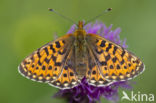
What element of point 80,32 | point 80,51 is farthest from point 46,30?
point 80,51

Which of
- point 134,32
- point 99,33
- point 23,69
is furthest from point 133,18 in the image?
point 23,69

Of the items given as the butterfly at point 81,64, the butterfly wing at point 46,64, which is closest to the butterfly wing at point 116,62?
the butterfly at point 81,64

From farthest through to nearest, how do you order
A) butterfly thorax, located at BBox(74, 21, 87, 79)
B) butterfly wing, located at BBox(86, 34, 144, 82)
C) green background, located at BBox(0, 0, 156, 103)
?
green background, located at BBox(0, 0, 156, 103) → butterfly thorax, located at BBox(74, 21, 87, 79) → butterfly wing, located at BBox(86, 34, 144, 82)

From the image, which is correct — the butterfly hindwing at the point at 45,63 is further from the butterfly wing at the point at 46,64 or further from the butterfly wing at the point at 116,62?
the butterfly wing at the point at 116,62

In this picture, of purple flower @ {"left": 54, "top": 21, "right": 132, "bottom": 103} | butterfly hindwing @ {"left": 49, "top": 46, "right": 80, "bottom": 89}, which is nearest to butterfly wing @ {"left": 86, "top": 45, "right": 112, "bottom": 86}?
butterfly hindwing @ {"left": 49, "top": 46, "right": 80, "bottom": 89}

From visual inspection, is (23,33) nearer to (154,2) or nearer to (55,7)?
(55,7)

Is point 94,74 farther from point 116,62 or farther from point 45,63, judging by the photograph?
point 45,63

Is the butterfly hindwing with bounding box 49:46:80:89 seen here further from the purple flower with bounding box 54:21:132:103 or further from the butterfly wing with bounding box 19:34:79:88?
the purple flower with bounding box 54:21:132:103
